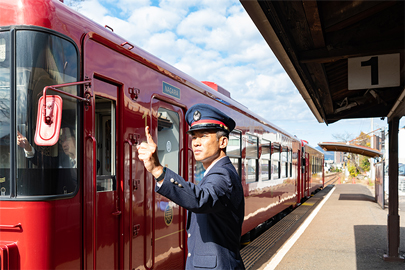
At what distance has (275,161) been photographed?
34.7 feet

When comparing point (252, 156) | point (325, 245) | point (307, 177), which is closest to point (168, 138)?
point (252, 156)

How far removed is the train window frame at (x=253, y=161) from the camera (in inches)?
305

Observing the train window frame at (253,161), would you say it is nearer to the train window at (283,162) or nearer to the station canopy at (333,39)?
the station canopy at (333,39)

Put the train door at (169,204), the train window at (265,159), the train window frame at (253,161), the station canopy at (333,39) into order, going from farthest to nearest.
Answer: the train window at (265,159)
the train window frame at (253,161)
the train door at (169,204)
the station canopy at (333,39)

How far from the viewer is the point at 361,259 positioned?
692cm

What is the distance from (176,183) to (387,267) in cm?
600

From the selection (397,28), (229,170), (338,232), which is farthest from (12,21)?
(338,232)

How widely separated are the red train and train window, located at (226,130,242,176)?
2063 millimetres

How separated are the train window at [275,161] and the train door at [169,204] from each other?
5.78 meters

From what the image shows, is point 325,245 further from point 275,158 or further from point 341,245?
point 275,158

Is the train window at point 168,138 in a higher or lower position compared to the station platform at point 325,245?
higher

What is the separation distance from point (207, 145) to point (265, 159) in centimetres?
737

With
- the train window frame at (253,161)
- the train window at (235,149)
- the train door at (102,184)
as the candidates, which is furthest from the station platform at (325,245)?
the train door at (102,184)

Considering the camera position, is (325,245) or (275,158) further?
(275,158)
